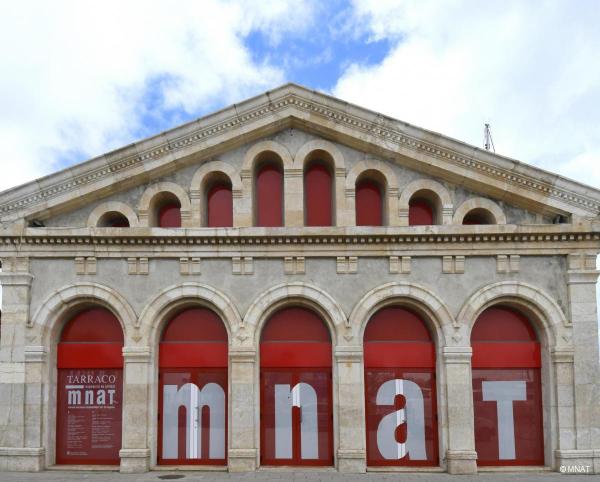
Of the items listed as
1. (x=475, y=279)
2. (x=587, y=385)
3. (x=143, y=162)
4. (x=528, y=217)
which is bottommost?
(x=587, y=385)

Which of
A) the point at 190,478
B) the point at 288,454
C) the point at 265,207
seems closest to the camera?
the point at 190,478

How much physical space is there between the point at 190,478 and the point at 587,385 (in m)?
9.26

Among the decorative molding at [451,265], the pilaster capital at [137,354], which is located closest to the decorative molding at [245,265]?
the pilaster capital at [137,354]

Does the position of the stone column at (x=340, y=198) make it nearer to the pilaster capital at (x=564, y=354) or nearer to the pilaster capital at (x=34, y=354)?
the pilaster capital at (x=564, y=354)

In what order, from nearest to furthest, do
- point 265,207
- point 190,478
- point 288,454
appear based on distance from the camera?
point 190,478 → point 288,454 → point 265,207

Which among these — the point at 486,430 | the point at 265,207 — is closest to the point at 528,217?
the point at 486,430

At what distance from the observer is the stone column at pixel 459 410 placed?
14.5 metres

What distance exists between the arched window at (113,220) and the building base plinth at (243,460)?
20.2 ft

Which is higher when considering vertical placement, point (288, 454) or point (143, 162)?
point (143, 162)

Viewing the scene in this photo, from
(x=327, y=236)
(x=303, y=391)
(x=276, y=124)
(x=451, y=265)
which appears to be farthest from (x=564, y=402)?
(x=276, y=124)

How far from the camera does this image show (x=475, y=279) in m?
15.2

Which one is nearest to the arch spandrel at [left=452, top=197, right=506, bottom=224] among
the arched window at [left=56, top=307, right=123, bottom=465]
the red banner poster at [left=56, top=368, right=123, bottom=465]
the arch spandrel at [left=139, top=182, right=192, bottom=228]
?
the arch spandrel at [left=139, top=182, right=192, bottom=228]

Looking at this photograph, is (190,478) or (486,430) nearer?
(190,478)

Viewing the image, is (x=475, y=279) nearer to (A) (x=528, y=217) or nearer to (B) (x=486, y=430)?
(A) (x=528, y=217)
